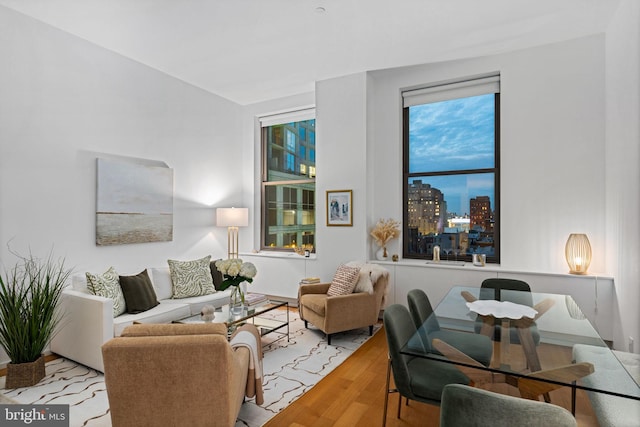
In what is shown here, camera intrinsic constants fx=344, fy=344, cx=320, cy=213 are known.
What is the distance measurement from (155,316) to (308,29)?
3.27 m

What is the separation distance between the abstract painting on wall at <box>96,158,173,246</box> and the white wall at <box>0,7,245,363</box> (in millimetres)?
97

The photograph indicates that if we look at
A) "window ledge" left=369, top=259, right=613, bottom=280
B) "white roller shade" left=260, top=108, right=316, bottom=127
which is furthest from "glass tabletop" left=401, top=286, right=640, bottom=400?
"white roller shade" left=260, top=108, right=316, bottom=127

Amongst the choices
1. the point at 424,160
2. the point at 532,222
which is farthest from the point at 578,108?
the point at 424,160

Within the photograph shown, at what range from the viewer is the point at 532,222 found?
4.01 m

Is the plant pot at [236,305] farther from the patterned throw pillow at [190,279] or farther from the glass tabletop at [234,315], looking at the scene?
the patterned throw pillow at [190,279]

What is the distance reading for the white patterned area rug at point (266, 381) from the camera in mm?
2420

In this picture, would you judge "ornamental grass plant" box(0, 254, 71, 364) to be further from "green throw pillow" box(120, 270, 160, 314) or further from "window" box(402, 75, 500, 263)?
"window" box(402, 75, 500, 263)

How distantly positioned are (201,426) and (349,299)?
212 centimetres

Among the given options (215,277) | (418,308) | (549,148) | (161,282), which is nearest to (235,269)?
(161,282)

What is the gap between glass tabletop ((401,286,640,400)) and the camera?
1.54 m

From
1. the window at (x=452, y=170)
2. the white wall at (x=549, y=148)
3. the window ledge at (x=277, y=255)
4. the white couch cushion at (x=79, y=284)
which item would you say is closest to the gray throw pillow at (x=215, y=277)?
the window ledge at (x=277, y=255)

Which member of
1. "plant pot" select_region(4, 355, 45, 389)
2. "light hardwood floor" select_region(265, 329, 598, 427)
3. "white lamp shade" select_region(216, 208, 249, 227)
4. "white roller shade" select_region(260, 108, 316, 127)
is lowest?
"light hardwood floor" select_region(265, 329, 598, 427)

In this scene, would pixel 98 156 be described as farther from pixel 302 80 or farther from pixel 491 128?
pixel 491 128

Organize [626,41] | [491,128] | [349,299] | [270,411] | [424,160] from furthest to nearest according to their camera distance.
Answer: [424,160] < [491,128] < [349,299] < [626,41] < [270,411]
